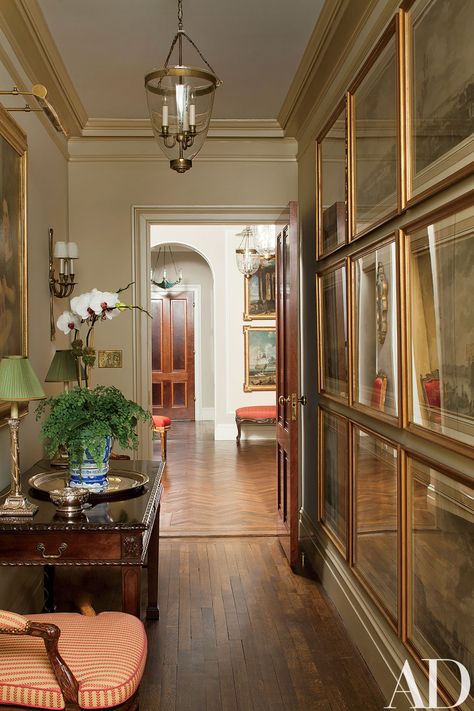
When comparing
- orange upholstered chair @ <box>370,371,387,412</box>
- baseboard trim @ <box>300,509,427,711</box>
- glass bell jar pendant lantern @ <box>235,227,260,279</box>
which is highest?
glass bell jar pendant lantern @ <box>235,227,260,279</box>

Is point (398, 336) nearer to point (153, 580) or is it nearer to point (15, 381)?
point (15, 381)

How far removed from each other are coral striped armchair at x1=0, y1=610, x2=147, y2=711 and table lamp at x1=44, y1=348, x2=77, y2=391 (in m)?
1.61

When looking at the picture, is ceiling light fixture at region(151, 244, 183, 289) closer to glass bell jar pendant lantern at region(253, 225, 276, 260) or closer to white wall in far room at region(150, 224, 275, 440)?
white wall in far room at region(150, 224, 275, 440)

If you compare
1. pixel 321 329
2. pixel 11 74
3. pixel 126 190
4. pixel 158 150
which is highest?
pixel 158 150

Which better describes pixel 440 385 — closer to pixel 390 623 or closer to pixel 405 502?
A: pixel 405 502

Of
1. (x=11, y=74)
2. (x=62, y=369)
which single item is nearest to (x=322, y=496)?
(x=62, y=369)

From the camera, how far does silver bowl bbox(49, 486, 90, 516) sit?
2598 millimetres

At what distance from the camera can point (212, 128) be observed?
4.98 meters

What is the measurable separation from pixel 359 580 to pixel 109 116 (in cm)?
351

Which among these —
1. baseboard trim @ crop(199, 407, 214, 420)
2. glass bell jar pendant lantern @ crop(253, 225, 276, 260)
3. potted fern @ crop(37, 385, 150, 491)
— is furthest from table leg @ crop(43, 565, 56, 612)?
baseboard trim @ crop(199, 407, 214, 420)

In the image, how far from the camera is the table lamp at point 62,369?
354cm

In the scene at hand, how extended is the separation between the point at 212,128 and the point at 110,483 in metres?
2.98

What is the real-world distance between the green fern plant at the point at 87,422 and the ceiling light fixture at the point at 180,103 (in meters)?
1.09

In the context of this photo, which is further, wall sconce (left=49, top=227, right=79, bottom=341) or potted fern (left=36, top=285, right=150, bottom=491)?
wall sconce (left=49, top=227, right=79, bottom=341)
